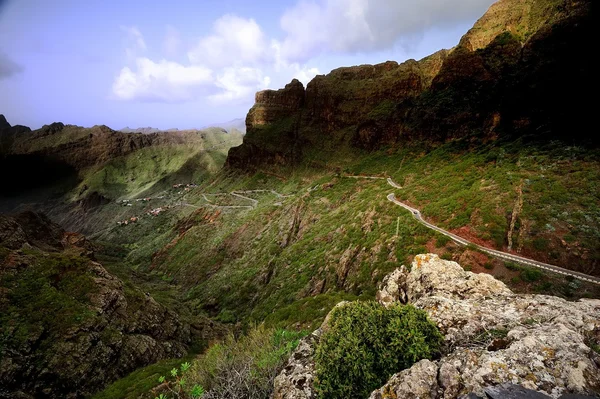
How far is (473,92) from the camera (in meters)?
61.4

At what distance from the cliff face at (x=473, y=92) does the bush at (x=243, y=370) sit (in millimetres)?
45273

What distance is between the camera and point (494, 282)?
45.3 feet

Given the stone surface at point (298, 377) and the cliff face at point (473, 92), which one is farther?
the cliff face at point (473, 92)

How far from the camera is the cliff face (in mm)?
41812

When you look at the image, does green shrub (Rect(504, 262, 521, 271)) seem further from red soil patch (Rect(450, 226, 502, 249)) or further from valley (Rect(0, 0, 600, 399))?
red soil patch (Rect(450, 226, 502, 249))

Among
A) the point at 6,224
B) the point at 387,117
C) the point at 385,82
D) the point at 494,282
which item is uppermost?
the point at 385,82

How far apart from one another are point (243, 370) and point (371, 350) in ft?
17.5

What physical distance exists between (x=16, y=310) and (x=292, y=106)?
399ft

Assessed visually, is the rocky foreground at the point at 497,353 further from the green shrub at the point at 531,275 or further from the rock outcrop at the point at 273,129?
the rock outcrop at the point at 273,129

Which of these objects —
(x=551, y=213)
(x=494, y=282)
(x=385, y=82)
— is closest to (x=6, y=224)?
(x=494, y=282)

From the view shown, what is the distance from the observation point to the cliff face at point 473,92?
4181 cm

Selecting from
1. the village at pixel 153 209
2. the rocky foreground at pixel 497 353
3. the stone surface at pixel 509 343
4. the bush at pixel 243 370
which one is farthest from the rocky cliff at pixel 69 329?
the village at pixel 153 209

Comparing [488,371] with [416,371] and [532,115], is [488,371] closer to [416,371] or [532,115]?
[416,371]

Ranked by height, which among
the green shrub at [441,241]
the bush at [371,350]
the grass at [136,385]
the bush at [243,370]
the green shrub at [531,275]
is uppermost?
the bush at [371,350]
